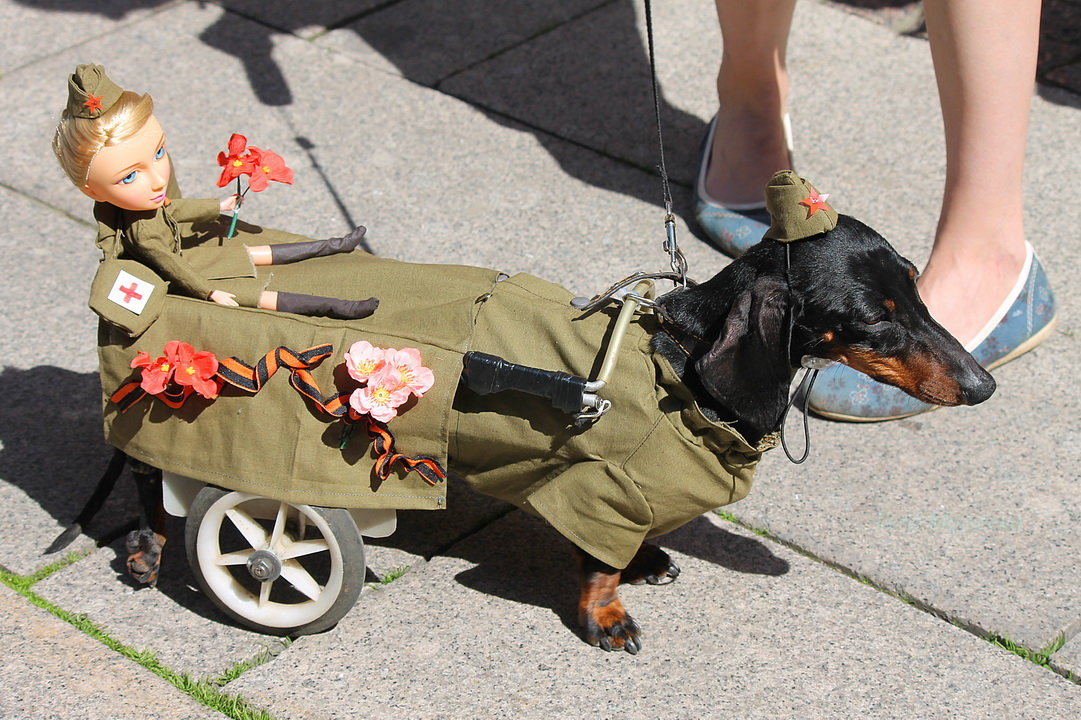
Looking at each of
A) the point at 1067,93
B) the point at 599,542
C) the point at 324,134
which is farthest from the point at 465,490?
the point at 1067,93

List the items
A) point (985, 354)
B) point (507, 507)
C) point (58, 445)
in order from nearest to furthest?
point (507, 507), point (58, 445), point (985, 354)

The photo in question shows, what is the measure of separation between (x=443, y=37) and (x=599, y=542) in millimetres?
3646

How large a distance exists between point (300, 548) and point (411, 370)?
0.57m

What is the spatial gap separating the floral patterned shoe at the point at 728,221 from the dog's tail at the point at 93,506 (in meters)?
2.23

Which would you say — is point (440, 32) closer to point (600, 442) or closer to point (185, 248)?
point (185, 248)

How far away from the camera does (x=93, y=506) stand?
122 inches

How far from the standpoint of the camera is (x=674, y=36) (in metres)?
5.73

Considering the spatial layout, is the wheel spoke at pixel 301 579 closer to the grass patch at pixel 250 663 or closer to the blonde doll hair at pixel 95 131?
the grass patch at pixel 250 663

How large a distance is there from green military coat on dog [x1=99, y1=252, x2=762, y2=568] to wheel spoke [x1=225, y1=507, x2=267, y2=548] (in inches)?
5.9

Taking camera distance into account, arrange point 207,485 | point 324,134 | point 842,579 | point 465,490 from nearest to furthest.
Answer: point 207,485 < point 842,579 < point 465,490 < point 324,134

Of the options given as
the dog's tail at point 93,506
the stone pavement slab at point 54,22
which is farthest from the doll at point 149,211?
the stone pavement slab at point 54,22

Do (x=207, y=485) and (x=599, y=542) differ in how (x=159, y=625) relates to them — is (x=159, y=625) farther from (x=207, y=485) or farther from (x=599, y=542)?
(x=599, y=542)

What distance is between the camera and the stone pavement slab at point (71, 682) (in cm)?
261

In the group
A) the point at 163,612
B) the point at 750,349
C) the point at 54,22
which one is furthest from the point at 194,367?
the point at 54,22
